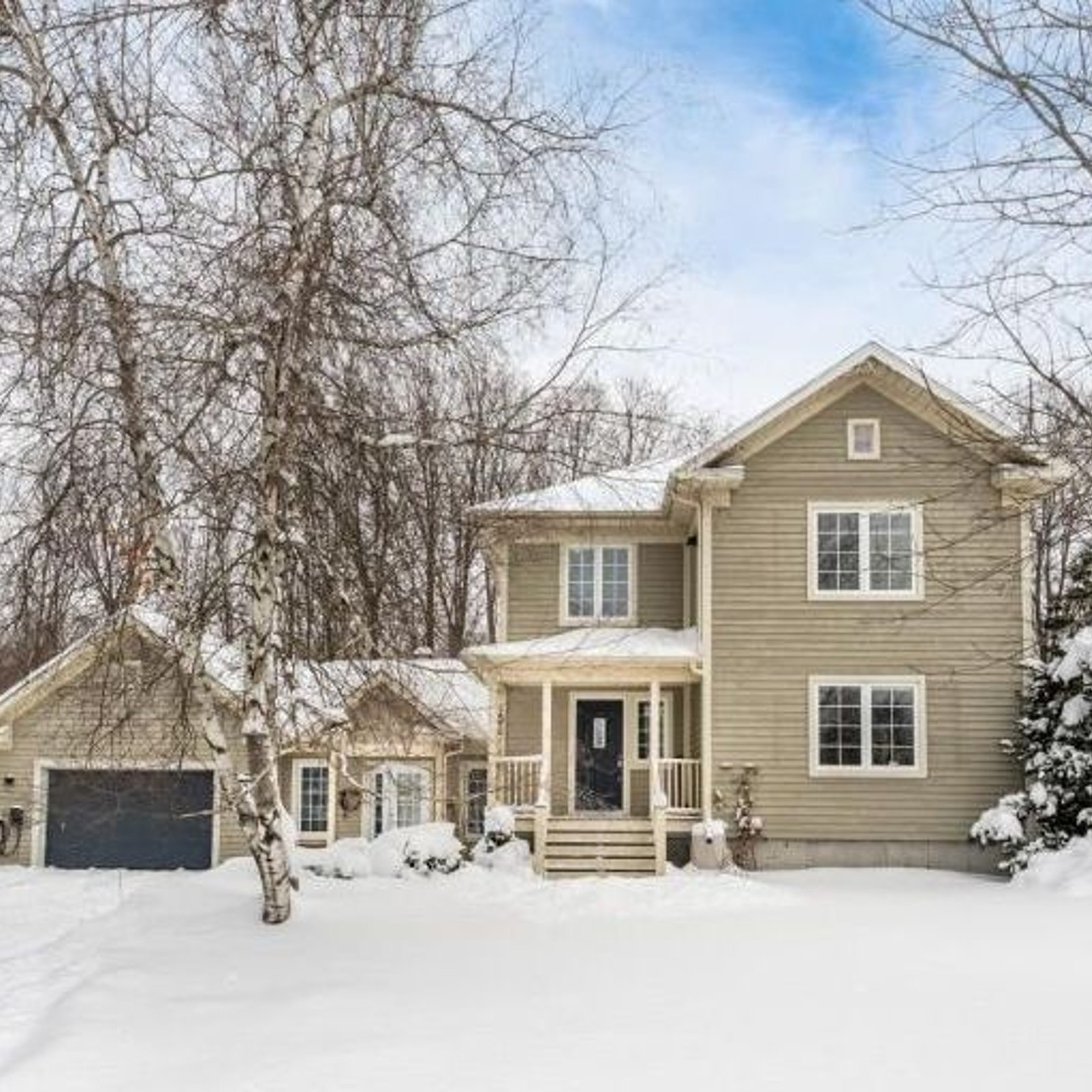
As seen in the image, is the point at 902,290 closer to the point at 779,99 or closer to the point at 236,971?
the point at 779,99

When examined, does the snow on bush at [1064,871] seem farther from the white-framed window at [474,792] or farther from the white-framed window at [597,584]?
the white-framed window at [474,792]

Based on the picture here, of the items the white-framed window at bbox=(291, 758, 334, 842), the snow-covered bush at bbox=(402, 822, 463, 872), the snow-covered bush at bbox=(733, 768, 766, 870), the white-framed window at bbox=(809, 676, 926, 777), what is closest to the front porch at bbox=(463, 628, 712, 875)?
the snow-covered bush at bbox=(733, 768, 766, 870)

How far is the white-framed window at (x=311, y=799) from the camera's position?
20.9 metres

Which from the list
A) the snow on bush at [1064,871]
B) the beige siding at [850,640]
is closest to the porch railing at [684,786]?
the beige siding at [850,640]

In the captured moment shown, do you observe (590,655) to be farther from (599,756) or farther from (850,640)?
(850,640)

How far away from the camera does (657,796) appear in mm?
17094

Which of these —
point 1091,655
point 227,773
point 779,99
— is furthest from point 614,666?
point 779,99

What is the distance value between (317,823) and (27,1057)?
14.0 meters

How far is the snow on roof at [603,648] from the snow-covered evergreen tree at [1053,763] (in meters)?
4.30

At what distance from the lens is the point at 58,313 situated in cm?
891

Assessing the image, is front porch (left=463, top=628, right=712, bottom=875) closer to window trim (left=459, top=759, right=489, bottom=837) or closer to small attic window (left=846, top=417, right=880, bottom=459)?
window trim (left=459, top=759, right=489, bottom=837)

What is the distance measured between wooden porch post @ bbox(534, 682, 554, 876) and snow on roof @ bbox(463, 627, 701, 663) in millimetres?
571

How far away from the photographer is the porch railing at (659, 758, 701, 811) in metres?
17.8

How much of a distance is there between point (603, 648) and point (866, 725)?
12.0 feet
